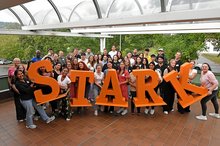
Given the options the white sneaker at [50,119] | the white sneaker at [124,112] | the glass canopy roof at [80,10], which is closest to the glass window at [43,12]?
the glass canopy roof at [80,10]

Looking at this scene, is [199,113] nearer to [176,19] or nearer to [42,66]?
[176,19]

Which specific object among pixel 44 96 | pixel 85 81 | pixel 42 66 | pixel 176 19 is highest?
pixel 176 19

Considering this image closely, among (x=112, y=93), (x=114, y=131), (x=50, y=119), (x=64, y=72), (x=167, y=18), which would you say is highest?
(x=167, y=18)

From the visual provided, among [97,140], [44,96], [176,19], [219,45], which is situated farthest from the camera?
[219,45]

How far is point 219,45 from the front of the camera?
1002 centimetres

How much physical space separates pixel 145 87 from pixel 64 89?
7.11 ft

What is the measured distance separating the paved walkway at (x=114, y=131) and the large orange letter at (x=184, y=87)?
49 centimetres

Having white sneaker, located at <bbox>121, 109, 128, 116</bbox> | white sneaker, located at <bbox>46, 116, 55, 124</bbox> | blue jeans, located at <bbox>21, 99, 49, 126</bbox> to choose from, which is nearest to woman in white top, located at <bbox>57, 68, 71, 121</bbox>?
white sneaker, located at <bbox>46, 116, 55, 124</bbox>

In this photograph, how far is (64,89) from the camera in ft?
16.6

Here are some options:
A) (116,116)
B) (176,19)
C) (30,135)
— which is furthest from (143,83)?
(30,135)

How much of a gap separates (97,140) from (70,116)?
140cm

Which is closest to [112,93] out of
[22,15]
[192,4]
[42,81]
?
[42,81]

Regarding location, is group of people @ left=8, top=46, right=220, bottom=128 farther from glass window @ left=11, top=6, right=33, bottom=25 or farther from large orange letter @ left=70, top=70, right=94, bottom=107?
glass window @ left=11, top=6, right=33, bottom=25

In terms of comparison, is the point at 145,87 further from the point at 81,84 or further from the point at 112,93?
the point at 81,84
